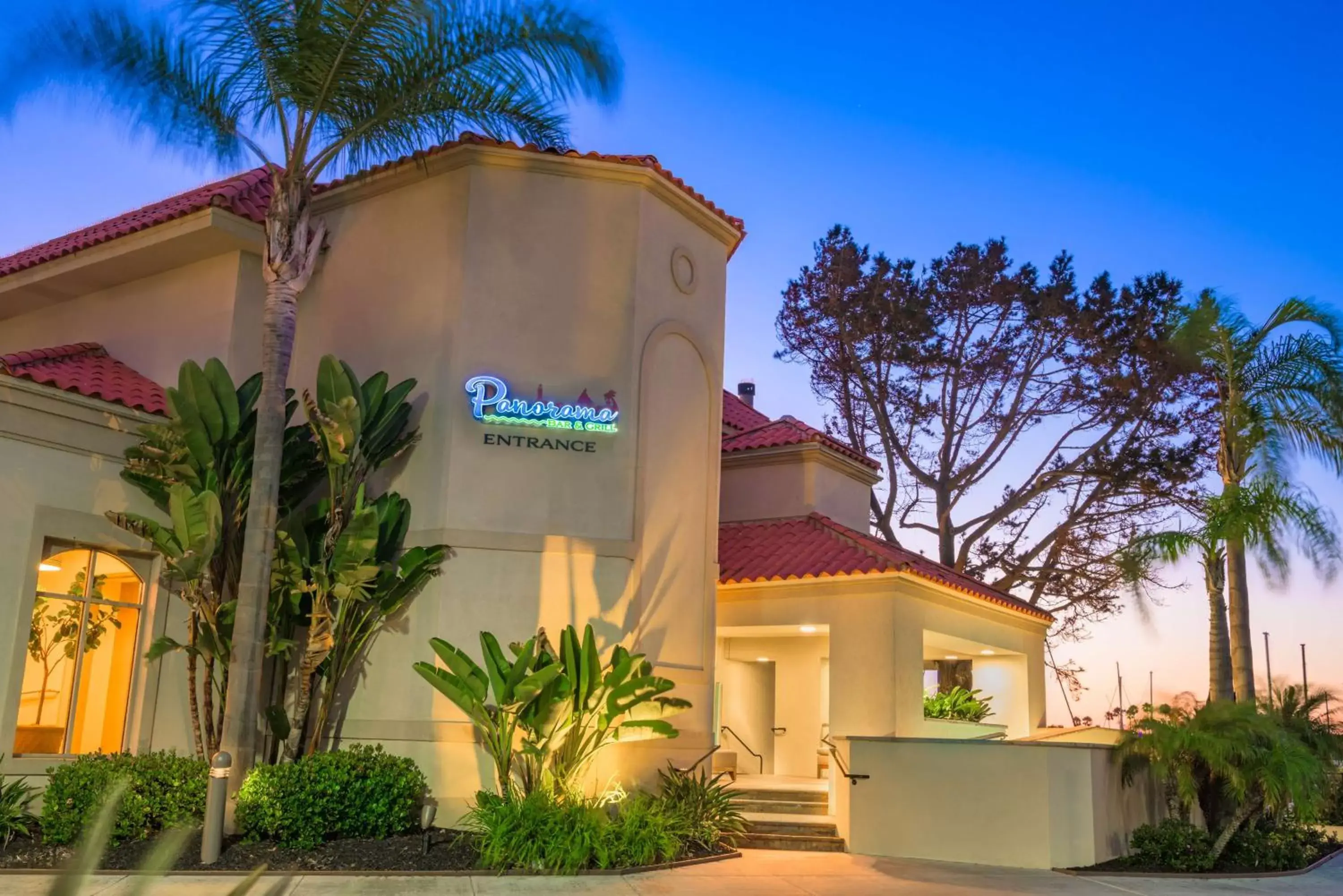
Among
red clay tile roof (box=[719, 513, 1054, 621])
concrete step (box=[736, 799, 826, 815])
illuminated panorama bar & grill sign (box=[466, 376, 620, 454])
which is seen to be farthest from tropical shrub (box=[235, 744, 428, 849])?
red clay tile roof (box=[719, 513, 1054, 621])

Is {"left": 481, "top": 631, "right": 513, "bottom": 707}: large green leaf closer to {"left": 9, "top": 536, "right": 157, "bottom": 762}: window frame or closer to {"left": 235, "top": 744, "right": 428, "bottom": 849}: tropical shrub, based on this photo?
{"left": 235, "top": 744, "right": 428, "bottom": 849}: tropical shrub

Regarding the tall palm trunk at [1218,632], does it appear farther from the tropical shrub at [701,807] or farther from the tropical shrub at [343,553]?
the tropical shrub at [343,553]

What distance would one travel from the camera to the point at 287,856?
12219mm

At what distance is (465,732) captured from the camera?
14422 mm

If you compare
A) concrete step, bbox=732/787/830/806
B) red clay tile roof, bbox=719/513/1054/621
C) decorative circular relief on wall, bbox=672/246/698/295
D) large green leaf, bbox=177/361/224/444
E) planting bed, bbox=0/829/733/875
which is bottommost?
planting bed, bbox=0/829/733/875

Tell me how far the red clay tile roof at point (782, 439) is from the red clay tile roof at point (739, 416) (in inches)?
21.5

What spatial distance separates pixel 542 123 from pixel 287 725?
26.2 ft

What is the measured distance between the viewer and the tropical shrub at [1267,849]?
15.1 meters

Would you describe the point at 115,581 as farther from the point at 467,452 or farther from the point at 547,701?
the point at 547,701

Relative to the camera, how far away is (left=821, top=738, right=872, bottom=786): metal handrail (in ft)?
50.8

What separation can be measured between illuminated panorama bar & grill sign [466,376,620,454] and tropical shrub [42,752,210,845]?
5.27m

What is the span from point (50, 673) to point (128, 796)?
3.05 meters

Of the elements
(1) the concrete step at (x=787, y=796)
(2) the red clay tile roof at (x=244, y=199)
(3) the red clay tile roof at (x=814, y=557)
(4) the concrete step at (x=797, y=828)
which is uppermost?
(2) the red clay tile roof at (x=244, y=199)

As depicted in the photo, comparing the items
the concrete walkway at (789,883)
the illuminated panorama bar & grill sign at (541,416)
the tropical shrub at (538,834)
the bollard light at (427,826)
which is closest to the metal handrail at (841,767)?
the concrete walkway at (789,883)
